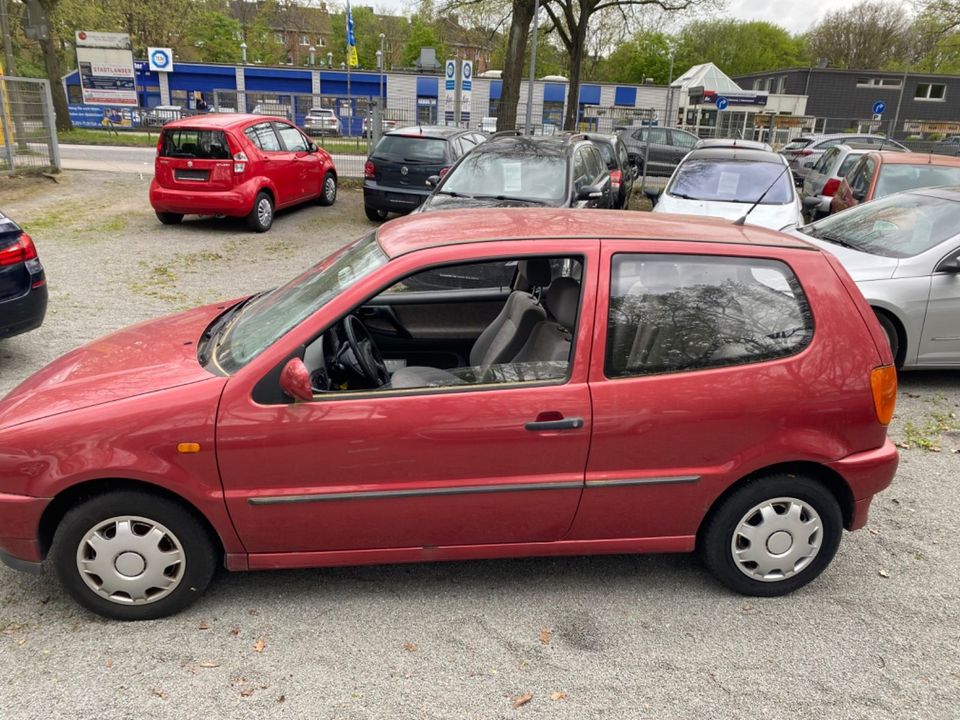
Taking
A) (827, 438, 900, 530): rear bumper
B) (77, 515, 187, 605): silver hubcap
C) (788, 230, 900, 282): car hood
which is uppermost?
(788, 230, 900, 282): car hood

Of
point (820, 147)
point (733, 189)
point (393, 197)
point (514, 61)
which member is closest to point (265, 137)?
point (393, 197)

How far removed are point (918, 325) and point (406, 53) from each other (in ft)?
244

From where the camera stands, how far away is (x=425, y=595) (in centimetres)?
330

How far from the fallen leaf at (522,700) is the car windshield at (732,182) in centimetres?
836

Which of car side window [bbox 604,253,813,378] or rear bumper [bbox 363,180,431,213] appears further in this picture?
rear bumper [bbox 363,180,431,213]

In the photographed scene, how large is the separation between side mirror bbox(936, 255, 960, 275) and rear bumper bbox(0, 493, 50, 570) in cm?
616

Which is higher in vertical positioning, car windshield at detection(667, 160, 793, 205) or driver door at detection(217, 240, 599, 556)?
car windshield at detection(667, 160, 793, 205)

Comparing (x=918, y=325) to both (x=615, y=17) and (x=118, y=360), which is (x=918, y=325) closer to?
(x=118, y=360)

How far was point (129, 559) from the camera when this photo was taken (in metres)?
2.96

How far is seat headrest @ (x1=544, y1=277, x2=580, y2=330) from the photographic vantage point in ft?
10.5

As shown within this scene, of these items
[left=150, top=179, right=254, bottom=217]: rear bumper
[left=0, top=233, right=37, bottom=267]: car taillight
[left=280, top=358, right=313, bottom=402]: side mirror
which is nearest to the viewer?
[left=280, top=358, right=313, bottom=402]: side mirror

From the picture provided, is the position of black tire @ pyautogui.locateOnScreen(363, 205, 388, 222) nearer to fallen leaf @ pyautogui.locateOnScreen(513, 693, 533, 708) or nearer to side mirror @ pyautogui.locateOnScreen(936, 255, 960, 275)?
side mirror @ pyautogui.locateOnScreen(936, 255, 960, 275)

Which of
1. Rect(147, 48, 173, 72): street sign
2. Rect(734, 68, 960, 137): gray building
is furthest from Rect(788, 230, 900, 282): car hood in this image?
Rect(734, 68, 960, 137): gray building

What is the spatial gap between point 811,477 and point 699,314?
89cm
